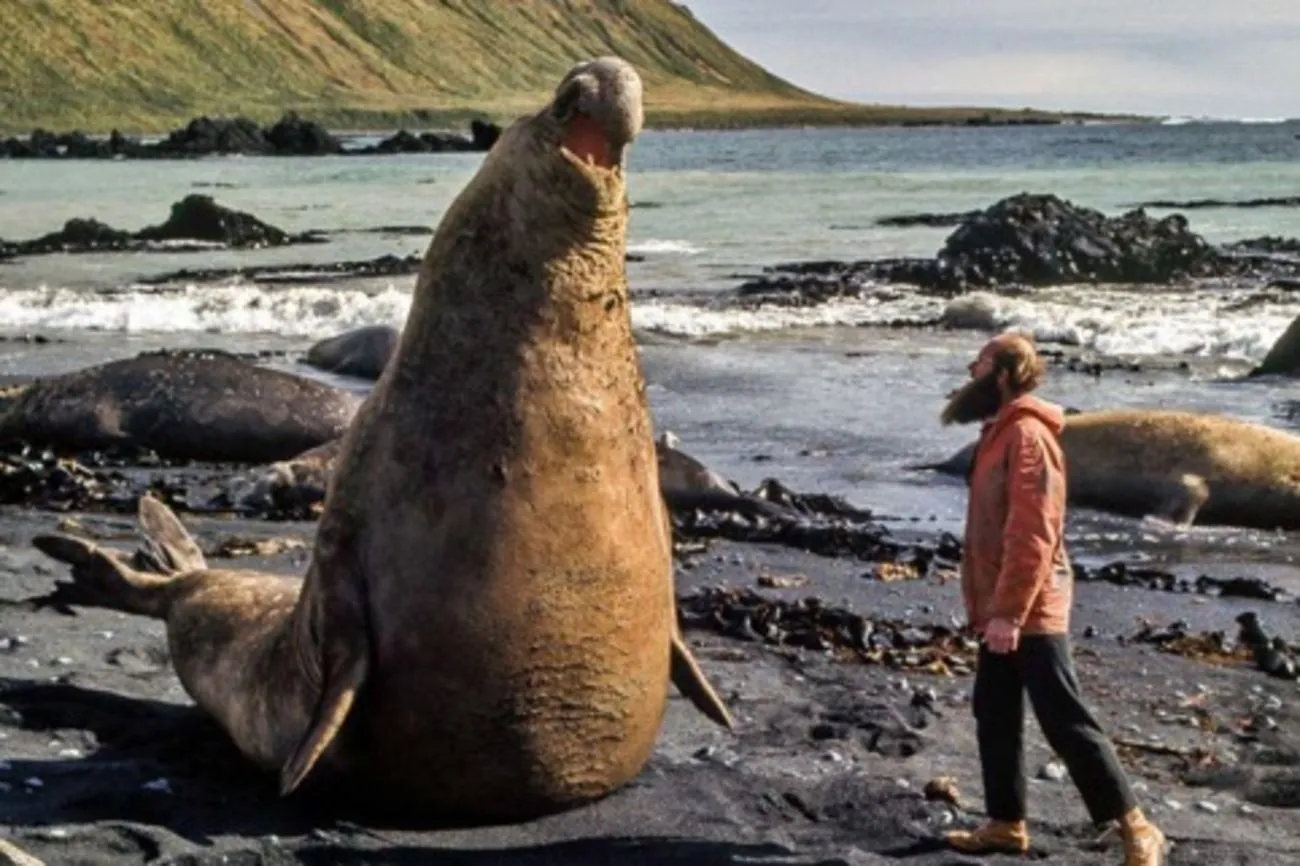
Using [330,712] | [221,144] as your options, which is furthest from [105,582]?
[221,144]

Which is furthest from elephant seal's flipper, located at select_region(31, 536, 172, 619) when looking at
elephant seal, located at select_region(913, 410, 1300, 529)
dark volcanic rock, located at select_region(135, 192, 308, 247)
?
dark volcanic rock, located at select_region(135, 192, 308, 247)

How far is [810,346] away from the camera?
69.1 feet

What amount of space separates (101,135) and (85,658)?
112 metres

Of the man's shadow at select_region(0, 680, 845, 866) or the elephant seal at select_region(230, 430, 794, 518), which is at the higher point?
the man's shadow at select_region(0, 680, 845, 866)

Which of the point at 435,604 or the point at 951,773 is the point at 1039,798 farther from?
the point at 435,604

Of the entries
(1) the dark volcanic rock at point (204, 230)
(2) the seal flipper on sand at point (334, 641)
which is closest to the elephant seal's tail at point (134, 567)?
(2) the seal flipper on sand at point (334, 641)

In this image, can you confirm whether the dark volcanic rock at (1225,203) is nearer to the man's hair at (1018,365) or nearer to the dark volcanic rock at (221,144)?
the dark volcanic rock at (221,144)

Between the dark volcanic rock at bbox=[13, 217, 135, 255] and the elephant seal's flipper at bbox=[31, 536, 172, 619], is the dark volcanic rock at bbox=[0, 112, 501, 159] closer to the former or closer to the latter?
the dark volcanic rock at bbox=[13, 217, 135, 255]

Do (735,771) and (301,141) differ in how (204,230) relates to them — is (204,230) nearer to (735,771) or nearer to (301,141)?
(735,771)

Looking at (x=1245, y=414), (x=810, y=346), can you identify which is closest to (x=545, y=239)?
(x=1245, y=414)

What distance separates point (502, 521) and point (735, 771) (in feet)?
4.24

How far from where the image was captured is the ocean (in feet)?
44.9

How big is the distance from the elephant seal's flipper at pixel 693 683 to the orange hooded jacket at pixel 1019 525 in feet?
2.61

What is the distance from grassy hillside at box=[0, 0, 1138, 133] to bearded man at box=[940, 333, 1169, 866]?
115971mm
